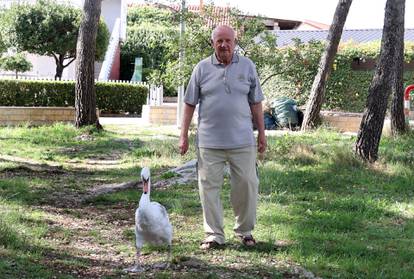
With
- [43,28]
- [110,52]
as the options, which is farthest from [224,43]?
[110,52]

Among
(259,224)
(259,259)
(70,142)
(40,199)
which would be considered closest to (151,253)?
(259,259)

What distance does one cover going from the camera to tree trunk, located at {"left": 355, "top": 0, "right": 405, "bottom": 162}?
373 inches

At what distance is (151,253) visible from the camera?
529 centimetres

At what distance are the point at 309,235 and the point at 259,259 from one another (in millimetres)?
906

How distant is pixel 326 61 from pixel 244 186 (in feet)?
32.7

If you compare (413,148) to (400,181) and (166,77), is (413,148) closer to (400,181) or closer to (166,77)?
(400,181)

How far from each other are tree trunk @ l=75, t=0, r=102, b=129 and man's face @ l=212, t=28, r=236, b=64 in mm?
9613

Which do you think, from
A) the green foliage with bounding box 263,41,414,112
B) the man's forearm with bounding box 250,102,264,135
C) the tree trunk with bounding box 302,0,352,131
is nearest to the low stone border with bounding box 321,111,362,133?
the tree trunk with bounding box 302,0,352,131

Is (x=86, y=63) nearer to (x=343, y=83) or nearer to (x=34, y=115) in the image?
(x=34, y=115)

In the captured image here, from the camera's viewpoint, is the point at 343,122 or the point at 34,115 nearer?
the point at 34,115

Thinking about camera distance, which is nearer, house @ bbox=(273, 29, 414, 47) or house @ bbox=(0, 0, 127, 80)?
house @ bbox=(0, 0, 127, 80)

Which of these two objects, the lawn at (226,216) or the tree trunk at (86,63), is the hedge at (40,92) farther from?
the lawn at (226,216)

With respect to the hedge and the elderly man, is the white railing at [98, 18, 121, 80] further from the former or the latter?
the elderly man

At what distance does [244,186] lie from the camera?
5.34 m
